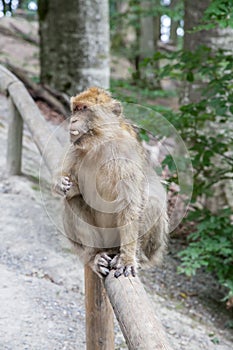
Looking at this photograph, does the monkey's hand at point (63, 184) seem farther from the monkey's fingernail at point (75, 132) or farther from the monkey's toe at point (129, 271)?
the monkey's toe at point (129, 271)

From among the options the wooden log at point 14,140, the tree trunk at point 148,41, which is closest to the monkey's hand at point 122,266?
the wooden log at point 14,140

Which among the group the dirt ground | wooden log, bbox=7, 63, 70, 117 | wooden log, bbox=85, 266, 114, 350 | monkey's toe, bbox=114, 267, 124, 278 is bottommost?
the dirt ground

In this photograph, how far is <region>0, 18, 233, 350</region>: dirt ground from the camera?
3521 millimetres

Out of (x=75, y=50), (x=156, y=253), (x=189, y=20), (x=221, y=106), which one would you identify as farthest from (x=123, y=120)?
(x=75, y=50)

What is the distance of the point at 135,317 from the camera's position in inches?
76.0

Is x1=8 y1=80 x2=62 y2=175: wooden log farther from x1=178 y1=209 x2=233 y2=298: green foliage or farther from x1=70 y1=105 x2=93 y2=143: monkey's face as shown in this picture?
x1=178 y1=209 x2=233 y2=298: green foliage

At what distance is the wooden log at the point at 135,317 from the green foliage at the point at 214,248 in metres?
2.50

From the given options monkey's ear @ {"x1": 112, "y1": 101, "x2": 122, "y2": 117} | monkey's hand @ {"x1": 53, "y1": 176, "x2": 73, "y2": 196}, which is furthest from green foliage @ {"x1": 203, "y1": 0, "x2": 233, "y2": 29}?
monkey's hand @ {"x1": 53, "y1": 176, "x2": 73, "y2": 196}

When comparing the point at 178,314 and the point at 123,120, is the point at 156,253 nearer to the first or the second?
the point at 123,120

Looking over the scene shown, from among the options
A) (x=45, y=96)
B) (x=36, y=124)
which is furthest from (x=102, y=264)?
(x=45, y=96)

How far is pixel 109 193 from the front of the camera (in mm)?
2586

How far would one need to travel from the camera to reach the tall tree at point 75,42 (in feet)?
26.4

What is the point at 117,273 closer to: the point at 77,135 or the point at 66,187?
the point at 66,187

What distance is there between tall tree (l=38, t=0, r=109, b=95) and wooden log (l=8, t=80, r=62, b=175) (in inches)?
102
